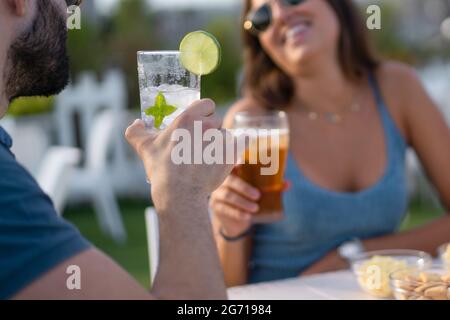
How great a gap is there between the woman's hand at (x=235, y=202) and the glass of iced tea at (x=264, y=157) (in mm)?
37

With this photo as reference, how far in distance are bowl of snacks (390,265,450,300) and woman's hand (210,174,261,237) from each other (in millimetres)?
483

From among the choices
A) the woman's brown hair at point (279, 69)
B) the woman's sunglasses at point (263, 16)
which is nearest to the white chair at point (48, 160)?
the woman's brown hair at point (279, 69)

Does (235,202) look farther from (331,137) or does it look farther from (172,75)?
(331,137)

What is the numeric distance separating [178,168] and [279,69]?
158 centimetres

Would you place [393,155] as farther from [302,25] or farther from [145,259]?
[145,259]

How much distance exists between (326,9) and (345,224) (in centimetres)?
77

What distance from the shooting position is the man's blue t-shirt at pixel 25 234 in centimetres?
114

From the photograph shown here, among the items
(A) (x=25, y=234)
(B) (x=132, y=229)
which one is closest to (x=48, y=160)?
(B) (x=132, y=229)

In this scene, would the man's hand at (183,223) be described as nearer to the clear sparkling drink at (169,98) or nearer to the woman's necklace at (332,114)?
the clear sparkling drink at (169,98)

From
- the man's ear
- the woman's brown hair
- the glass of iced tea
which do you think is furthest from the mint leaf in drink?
the woman's brown hair

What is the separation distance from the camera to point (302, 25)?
8.34 feet

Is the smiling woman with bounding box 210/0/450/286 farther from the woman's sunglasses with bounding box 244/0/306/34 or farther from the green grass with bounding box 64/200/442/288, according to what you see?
the green grass with bounding box 64/200/442/288

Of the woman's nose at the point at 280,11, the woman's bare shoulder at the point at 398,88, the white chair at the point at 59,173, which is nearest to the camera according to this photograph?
the woman's nose at the point at 280,11

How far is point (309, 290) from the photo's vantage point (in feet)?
6.29
